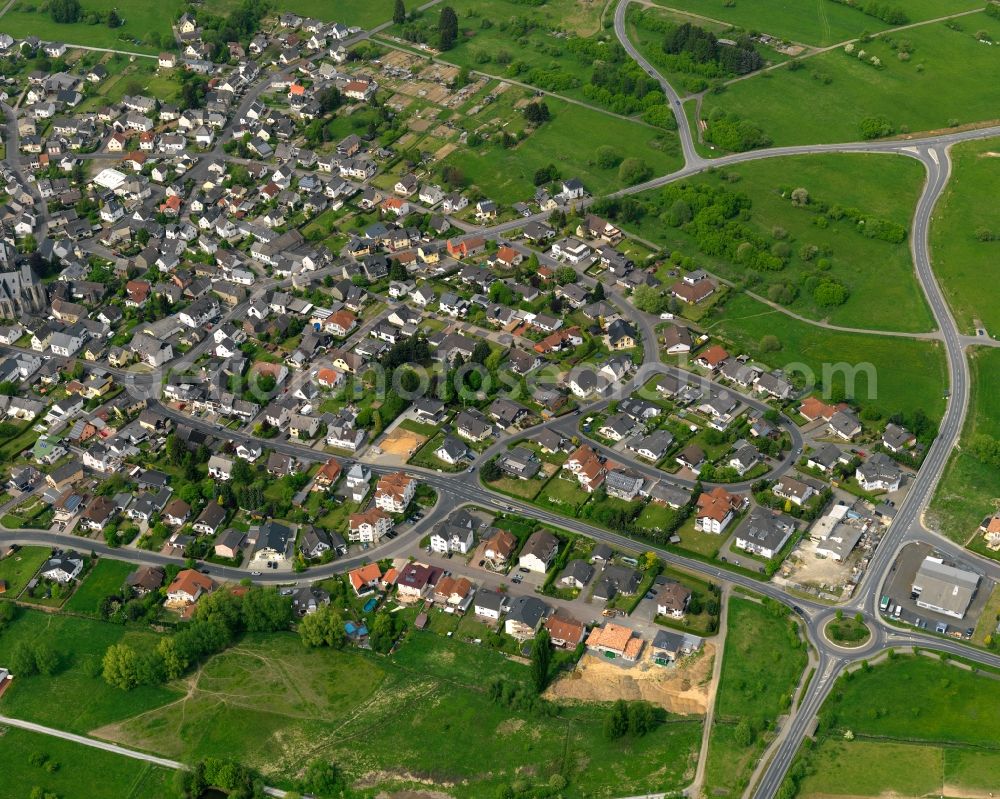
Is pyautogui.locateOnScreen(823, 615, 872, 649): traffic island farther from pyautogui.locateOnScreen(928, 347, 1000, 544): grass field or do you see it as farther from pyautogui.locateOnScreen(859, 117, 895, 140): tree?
pyautogui.locateOnScreen(859, 117, 895, 140): tree

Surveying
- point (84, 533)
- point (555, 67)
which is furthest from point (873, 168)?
point (84, 533)

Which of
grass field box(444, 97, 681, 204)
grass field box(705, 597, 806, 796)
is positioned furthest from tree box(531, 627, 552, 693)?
grass field box(444, 97, 681, 204)

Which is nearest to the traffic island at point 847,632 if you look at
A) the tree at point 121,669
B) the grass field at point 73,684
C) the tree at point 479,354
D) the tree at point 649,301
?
the tree at point 479,354

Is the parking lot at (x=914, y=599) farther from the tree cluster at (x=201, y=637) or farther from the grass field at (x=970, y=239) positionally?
the tree cluster at (x=201, y=637)

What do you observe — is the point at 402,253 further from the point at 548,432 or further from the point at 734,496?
the point at 734,496

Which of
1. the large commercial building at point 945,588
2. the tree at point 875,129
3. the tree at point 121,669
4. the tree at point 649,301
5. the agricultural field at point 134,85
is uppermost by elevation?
the tree at point 875,129

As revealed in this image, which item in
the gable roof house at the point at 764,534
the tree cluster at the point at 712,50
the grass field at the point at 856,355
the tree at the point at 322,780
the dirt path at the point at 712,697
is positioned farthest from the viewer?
the tree cluster at the point at 712,50

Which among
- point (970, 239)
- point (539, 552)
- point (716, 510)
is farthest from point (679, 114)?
point (539, 552)
